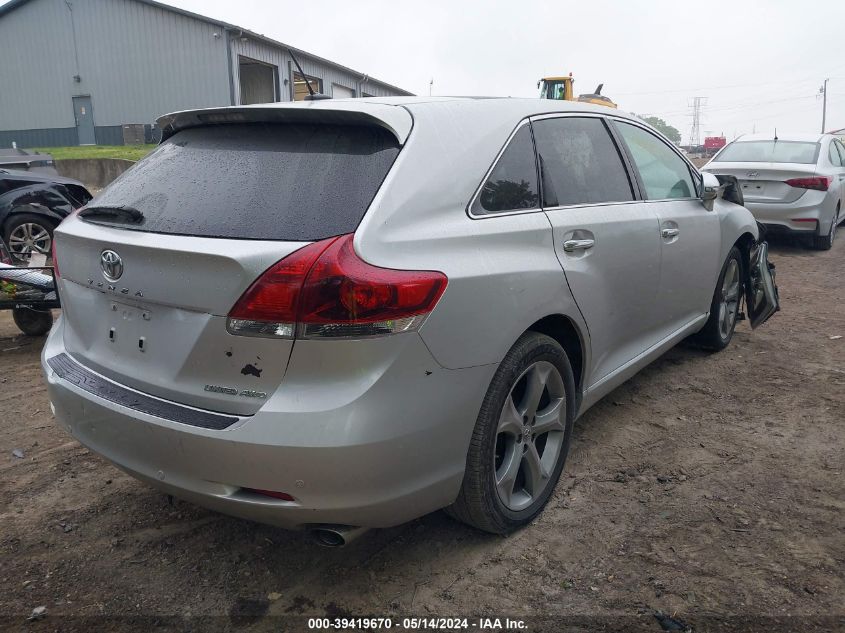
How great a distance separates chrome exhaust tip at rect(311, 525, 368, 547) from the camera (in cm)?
213

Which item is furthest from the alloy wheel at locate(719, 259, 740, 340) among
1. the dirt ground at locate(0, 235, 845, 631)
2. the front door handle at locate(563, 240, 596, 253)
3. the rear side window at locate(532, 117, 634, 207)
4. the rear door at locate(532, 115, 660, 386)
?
the front door handle at locate(563, 240, 596, 253)

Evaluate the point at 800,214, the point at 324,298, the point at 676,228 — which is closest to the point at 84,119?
the point at 800,214

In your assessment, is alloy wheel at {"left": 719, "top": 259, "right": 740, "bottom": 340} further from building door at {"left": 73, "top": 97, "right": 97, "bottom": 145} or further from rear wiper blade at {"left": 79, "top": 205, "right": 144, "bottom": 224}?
building door at {"left": 73, "top": 97, "right": 97, "bottom": 145}

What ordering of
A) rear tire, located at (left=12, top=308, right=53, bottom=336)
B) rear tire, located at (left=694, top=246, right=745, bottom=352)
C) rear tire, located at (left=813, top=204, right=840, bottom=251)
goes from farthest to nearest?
rear tire, located at (left=813, top=204, right=840, bottom=251), rear tire, located at (left=12, top=308, right=53, bottom=336), rear tire, located at (left=694, top=246, right=745, bottom=352)

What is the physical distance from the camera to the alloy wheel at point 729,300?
4771mm

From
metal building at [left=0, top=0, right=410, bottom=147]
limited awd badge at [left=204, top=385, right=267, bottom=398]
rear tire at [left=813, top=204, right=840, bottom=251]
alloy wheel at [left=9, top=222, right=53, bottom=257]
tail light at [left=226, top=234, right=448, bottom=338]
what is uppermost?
metal building at [left=0, top=0, right=410, bottom=147]

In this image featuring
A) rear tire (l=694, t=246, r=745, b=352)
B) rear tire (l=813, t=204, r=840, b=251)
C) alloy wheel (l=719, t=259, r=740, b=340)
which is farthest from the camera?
rear tire (l=813, t=204, r=840, b=251)

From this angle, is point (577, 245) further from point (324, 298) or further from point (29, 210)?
point (29, 210)

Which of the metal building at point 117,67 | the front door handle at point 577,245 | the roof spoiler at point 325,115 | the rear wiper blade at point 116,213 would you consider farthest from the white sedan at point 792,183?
the metal building at point 117,67

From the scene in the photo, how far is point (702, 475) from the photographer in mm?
3168

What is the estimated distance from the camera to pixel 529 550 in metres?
2.60

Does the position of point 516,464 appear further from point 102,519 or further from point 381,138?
point 102,519

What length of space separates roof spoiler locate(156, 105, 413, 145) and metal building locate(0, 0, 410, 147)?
912 inches

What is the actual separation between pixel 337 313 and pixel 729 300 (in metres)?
3.83
